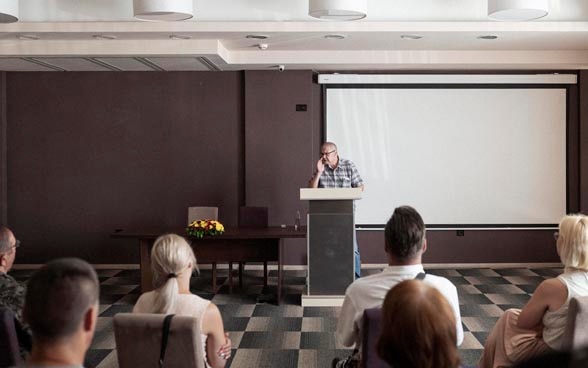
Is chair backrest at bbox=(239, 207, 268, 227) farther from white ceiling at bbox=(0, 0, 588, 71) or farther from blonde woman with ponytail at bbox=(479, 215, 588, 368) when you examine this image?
blonde woman with ponytail at bbox=(479, 215, 588, 368)

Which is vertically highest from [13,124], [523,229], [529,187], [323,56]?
[323,56]

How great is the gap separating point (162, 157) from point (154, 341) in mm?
6840

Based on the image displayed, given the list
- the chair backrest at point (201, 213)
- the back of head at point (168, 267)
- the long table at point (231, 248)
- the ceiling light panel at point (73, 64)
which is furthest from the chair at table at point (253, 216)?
the back of head at point (168, 267)

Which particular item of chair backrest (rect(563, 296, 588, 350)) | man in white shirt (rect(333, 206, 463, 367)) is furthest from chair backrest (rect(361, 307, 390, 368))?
chair backrest (rect(563, 296, 588, 350))

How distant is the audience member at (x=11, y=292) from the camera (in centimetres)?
321

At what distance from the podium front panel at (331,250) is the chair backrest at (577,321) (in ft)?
12.7

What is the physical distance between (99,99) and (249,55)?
2.34m

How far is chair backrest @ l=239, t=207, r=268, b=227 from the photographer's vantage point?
8.12 metres

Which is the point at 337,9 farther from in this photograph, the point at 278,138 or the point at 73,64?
the point at 73,64

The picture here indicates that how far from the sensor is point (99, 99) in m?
9.54

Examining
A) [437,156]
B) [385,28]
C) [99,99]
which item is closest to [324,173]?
[385,28]

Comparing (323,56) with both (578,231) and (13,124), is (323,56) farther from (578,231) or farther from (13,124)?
(578,231)

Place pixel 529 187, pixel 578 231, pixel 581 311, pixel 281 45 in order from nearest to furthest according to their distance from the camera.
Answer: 1. pixel 581 311
2. pixel 578 231
3. pixel 281 45
4. pixel 529 187

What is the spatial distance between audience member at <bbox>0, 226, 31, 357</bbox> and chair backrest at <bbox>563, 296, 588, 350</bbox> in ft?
8.31
